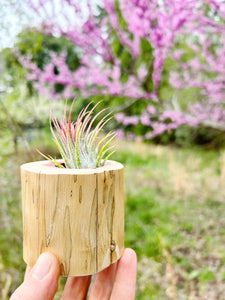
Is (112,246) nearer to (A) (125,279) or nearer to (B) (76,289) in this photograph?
(A) (125,279)

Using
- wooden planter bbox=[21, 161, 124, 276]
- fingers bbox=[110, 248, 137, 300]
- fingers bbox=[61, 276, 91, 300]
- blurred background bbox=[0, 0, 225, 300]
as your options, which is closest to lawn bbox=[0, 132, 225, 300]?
blurred background bbox=[0, 0, 225, 300]

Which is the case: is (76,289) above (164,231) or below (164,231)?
above

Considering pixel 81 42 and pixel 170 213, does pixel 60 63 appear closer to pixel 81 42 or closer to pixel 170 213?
pixel 81 42

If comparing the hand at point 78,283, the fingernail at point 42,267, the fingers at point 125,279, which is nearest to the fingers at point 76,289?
the hand at point 78,283

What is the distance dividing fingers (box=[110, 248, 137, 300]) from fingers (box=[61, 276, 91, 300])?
0.18 m

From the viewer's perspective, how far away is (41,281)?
2.17ft

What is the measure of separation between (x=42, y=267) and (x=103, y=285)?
0.32 metres

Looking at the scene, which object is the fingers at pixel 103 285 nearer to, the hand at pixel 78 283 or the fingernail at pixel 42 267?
the hand at pixel 78 283

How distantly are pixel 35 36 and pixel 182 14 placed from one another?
47.2 inches

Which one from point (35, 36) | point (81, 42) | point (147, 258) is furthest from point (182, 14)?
point (147, 258)

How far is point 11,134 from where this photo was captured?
1.89m

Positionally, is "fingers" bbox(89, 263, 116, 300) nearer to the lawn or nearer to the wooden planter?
the wooden planter

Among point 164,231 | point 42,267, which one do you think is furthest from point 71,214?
point 164,231

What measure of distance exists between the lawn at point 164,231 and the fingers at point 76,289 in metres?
0.38
